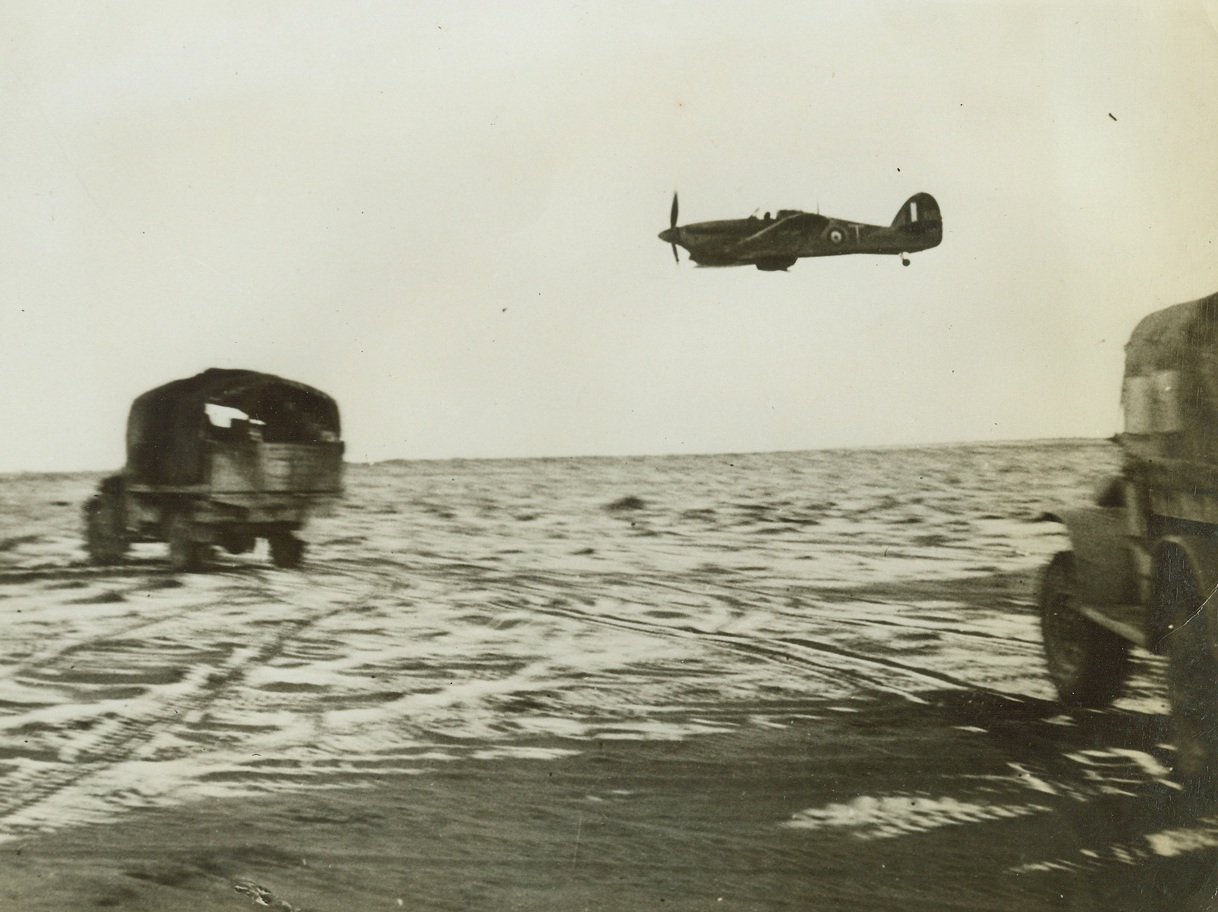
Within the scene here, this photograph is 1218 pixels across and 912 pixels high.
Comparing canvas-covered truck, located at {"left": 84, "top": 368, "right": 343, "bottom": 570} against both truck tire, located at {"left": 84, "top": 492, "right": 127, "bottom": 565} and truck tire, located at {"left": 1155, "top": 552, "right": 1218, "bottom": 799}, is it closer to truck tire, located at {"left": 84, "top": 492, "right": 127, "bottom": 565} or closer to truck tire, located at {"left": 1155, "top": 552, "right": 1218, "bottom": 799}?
truck tire, located at {"left": 84, "top": 492, "right": 127, "bottom": 565}

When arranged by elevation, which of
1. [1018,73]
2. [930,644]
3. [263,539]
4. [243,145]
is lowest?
[930,644]

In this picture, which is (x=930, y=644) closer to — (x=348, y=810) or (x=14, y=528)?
(x=348, y=810)

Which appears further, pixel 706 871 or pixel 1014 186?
pixel 1014 186

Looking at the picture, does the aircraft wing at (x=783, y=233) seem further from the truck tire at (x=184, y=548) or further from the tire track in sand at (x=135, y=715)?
the truck tire at (x=184, y=548)

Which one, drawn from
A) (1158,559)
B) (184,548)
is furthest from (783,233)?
(184,548)

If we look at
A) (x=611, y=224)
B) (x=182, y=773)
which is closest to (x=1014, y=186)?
(x=611, y=224)

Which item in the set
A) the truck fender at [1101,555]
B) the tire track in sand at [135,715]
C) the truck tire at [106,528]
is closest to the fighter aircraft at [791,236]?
the truck fender at [1101,555]

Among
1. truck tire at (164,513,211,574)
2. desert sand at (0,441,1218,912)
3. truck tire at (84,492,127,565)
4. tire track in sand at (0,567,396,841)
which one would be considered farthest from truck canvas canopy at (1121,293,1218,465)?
truck tire at (84,492,127,565)
